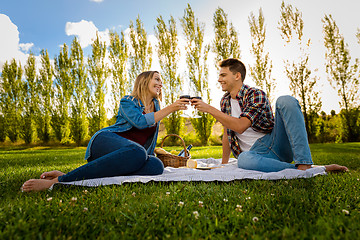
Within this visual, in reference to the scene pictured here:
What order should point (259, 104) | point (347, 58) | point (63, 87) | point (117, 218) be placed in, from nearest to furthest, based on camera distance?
point (117, 218), point (259, 104), point (347, 58), point (63, 87)

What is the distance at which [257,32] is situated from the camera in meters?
14.5

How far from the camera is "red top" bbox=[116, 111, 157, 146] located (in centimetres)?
309

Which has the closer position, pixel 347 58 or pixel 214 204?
pixel 214 204

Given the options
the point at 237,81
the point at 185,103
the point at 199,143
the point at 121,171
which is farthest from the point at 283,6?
the point at 121,171

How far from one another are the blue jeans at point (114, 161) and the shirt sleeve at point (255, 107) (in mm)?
1340

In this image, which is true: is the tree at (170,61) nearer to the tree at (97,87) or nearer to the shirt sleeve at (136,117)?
→ the tree at (97,87)

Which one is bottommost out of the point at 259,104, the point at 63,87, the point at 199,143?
the point at 199,143

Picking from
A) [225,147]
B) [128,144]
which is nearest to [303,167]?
[225,147]

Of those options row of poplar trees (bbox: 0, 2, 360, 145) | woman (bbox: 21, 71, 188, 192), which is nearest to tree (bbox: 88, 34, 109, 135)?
row of poplar trees (bbox: 0, 2, 360, 145)

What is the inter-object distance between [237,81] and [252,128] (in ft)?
2.65

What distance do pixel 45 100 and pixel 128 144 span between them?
17966 mm

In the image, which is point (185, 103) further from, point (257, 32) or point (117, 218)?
point (257, 32)

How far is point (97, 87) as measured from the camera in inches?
635

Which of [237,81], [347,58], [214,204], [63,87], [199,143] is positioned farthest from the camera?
[63,87]
